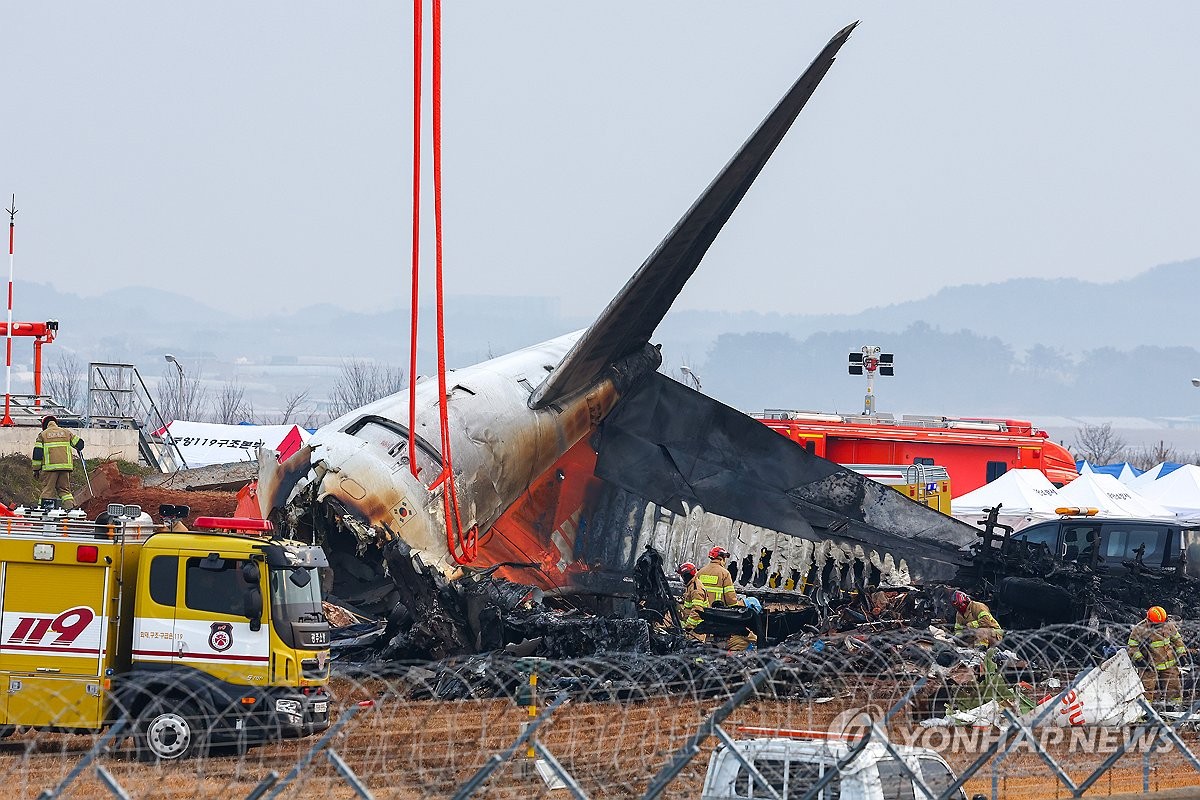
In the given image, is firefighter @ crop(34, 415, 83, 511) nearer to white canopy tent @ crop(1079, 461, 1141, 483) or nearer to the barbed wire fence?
the barbed wire fence

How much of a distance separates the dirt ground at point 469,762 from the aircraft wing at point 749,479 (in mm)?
7285

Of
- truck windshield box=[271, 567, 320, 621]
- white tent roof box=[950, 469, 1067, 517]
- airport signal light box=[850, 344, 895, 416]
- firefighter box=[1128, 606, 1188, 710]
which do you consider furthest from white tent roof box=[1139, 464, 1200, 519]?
truck windshield box=[271, 567, 320, 621]

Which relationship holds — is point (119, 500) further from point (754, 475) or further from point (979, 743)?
point (979, 743)

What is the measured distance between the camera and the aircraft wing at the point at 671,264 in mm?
18484

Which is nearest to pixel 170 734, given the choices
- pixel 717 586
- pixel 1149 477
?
pixel 717 586

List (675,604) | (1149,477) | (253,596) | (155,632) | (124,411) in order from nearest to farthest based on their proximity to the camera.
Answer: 1. (155,632)
2. (253,596)
3. (675,604)
4. (124,411)
5. (1149,477)

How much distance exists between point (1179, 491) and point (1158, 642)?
3443cm

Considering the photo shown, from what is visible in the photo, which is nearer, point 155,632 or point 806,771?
point 806,771

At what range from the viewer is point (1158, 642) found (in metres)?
16.4

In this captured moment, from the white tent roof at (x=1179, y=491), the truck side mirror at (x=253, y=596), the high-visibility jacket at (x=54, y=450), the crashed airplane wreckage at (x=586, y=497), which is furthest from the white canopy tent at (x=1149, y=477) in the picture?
the truck side mirror at (x=253, y=596)

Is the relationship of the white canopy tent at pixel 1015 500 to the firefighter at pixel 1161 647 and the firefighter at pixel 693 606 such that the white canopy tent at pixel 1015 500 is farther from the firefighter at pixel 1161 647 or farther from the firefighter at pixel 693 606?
the firefighter at pixel 1161 647

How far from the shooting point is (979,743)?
44.1ft

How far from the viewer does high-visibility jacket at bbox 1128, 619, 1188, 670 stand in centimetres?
1638

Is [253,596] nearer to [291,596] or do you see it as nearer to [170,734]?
[291,596]
